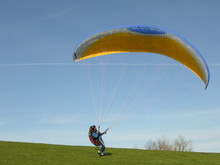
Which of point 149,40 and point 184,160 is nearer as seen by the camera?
point 149,40

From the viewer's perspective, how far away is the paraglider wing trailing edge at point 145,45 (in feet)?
50.5

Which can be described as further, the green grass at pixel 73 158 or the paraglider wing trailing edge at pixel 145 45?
the green grass at pixel 73 158

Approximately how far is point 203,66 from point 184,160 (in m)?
8.27

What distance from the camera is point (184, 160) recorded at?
808 inches

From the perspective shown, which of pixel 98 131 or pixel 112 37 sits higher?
pixel 112 37

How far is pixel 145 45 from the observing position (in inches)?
672

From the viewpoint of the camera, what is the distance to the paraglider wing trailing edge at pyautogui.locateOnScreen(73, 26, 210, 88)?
1538cm

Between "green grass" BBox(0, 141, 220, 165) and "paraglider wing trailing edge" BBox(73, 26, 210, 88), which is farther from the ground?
"paraglider wing trailing edge" BBox(73, 26, 210, 88)

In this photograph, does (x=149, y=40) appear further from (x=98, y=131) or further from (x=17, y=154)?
(x=17, y=154)

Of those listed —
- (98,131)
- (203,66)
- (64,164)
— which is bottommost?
(64,164)

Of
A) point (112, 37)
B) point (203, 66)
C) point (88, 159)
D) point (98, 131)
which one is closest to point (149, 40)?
point (112, 37)

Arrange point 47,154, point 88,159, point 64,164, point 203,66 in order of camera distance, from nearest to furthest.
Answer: point 203,66, point 64,164, point 88,159, point 47,154

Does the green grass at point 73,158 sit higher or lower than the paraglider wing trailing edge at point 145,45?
lower

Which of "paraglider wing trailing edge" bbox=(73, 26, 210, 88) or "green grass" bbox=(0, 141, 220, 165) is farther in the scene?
"green grass" bbox=(0, 141, 220, 165)
